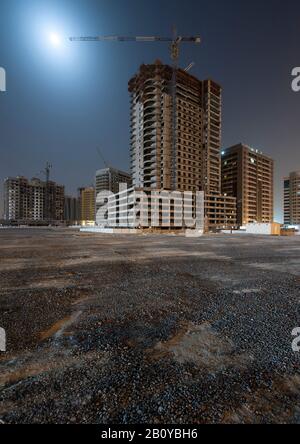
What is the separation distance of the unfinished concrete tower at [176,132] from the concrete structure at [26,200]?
78877 millimetres

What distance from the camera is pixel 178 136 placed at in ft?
284

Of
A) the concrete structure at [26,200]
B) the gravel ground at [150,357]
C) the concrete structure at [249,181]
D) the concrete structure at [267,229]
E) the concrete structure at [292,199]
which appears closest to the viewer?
the gravel ground at [150,357]

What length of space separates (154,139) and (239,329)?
290ft

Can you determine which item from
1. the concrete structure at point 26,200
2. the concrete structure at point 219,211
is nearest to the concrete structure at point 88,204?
the concrete structure at point 26,200

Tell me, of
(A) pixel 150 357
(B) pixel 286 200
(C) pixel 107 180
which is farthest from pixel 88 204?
(A) pixel 150 357

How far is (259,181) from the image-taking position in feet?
423

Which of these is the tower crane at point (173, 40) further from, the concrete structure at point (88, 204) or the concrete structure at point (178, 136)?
the concrete structure at point (88, 204)

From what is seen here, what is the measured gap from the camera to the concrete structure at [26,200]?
140875 mm

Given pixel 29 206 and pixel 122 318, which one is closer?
pixel 122 318

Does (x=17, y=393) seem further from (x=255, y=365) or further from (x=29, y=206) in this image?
(x=29, y=206)

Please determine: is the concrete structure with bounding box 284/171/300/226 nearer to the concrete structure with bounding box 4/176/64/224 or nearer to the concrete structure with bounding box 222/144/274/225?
the concrete structure with bounding box 222/144/274/225

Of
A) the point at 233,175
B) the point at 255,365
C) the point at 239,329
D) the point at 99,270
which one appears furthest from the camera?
the point at 233,175
